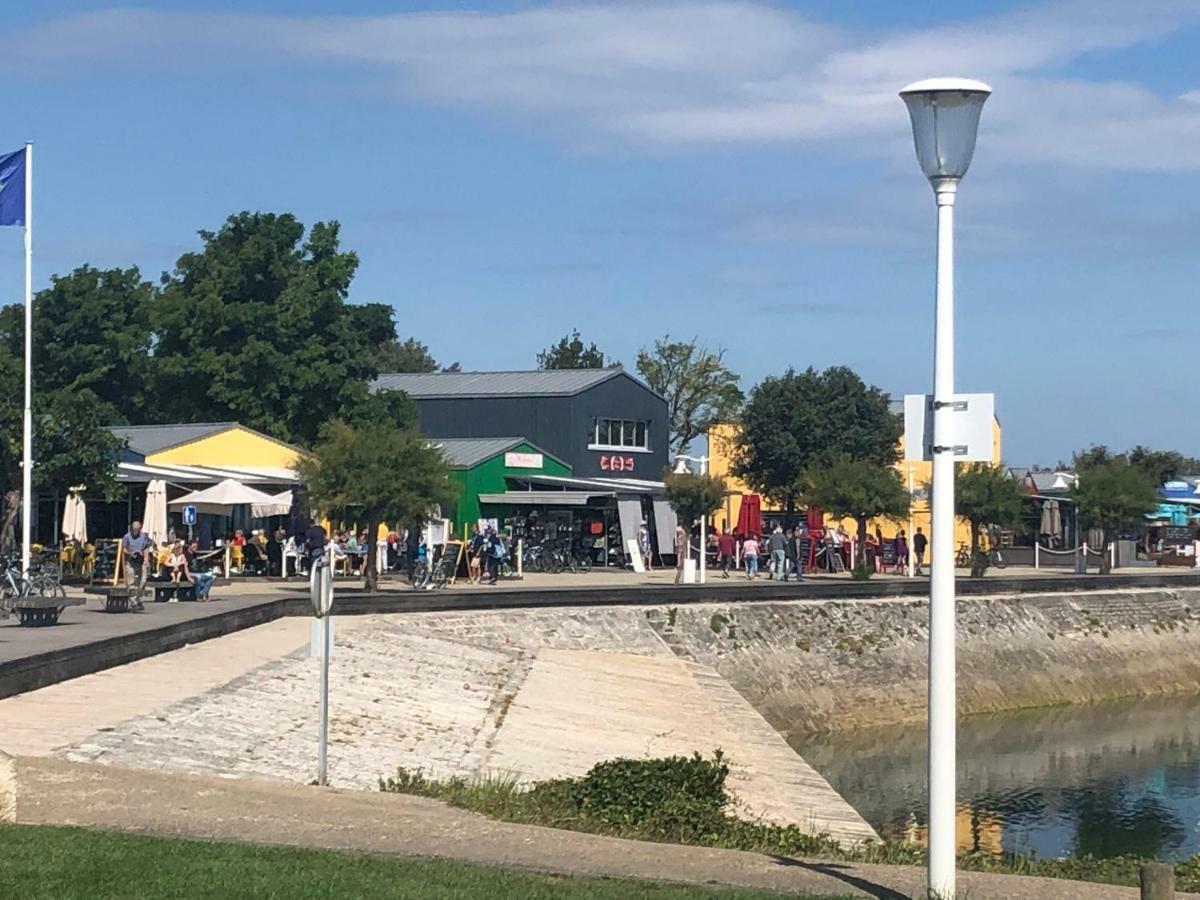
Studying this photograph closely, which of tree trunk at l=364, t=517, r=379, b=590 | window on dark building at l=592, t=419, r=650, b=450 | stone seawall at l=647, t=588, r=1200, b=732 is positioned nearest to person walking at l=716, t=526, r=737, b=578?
window on dark building at l=592, t=419, r=650, b=450

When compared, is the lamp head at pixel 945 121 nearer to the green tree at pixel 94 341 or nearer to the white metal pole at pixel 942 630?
the white metal pole at pixel 942 630

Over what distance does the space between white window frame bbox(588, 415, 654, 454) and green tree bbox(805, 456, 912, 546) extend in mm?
15797

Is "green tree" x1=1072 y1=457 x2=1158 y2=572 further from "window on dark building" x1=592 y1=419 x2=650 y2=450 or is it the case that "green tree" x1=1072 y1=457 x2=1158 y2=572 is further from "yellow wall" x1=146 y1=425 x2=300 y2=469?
"yellow wall" x1=146 y1=425 x2=300 y2=469

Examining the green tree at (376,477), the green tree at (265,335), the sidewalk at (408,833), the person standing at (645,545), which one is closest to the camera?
the sidewalk at (408,833)

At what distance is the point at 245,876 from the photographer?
1016 cm

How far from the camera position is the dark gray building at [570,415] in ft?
226

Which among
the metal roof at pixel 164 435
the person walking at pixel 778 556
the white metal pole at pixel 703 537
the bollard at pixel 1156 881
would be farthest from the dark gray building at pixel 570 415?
the bollard at pixel 1156 881

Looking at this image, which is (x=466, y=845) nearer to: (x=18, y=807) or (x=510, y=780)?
(x=18, y=807)

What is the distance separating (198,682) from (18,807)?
9.89 metres

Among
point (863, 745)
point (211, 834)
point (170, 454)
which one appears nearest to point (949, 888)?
point (211, 834)

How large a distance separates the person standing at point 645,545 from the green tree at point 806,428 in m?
20.3

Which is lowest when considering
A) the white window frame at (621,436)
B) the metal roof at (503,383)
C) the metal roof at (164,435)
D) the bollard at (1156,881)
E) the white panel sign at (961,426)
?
the bollard at (1156,881)

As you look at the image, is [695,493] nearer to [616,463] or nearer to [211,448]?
[211,448]

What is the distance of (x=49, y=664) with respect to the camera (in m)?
21.4
